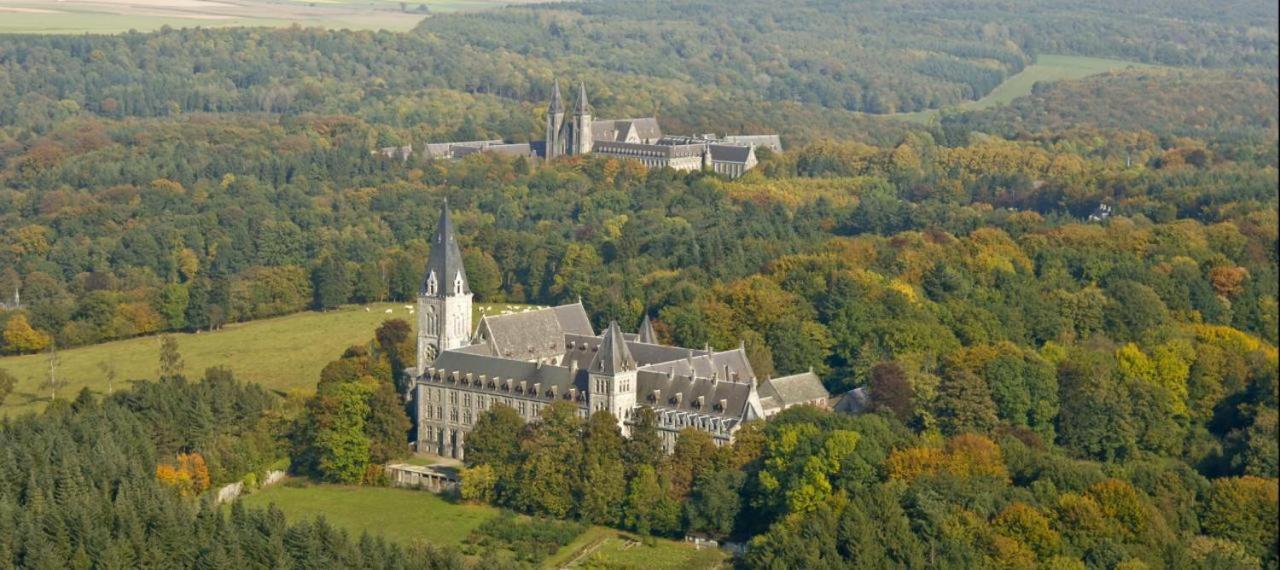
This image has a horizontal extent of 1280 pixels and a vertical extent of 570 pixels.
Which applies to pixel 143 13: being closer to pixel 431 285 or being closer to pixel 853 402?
pixel 431 285

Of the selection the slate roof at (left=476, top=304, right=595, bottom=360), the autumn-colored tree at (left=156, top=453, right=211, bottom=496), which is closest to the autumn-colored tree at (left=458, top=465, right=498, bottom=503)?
the slate roof at (left=476, top=304, right=595, bottom=360)

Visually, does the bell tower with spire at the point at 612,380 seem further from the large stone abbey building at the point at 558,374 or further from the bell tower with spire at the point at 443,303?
the bell tower with spire at the point at 443,303

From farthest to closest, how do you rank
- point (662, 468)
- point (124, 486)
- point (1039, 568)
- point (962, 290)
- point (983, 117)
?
1. point (983, 117)
2. point (962, 290)
3. point (662, 468)
4. point (124, 486)
5. point (1039, 568)

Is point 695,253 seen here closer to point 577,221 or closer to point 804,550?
point 577,221

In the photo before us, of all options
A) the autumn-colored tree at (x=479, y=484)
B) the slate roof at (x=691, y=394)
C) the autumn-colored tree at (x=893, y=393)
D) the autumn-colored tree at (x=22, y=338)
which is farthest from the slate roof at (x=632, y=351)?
the autumn-colored tree at (x=22, y=338)

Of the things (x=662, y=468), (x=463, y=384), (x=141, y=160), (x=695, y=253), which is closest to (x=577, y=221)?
(x=695, y=253)

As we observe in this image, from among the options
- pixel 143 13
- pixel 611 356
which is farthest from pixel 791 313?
pixel 143 13

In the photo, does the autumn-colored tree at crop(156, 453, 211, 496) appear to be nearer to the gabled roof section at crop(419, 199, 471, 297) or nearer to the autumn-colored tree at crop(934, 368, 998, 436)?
the gabled roof section at crop(419, 199, 471, 297)
